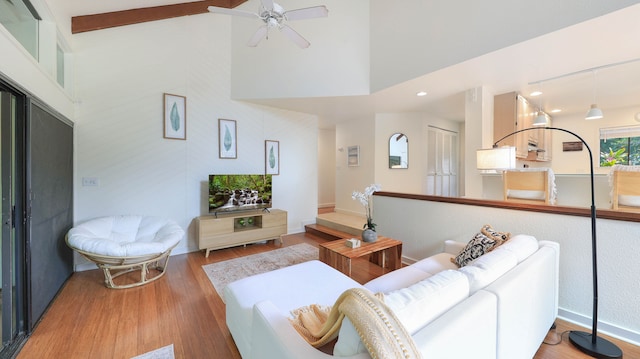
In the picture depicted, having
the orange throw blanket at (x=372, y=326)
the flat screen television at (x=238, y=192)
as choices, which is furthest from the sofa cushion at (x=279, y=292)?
the flat screen television at (x=238, y=192)

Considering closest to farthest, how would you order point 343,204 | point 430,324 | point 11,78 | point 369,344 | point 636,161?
point 369,344 → point 430,324 → point 11,78 → point 636,161 → point 343,204

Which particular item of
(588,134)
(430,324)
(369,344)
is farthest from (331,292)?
(588,134)

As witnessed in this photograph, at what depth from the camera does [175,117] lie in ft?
11.8

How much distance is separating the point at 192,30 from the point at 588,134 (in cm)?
810

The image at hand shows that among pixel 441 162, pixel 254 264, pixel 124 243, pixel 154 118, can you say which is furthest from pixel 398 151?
pixel 124 243

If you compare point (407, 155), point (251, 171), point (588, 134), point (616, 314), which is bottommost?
point (616, 314)

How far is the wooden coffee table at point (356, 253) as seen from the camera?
7.75ft

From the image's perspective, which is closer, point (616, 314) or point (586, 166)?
point (616, 314)

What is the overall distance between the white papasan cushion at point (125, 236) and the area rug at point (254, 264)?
0.62 metres

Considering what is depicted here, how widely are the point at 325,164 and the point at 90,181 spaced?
205 inches

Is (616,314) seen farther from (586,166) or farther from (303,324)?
(586,166)

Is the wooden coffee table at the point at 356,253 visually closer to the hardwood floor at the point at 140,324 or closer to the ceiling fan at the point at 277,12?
the hardwood floor at the point at 140,324

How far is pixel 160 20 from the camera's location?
3.47 meters

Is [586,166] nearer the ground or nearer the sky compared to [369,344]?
nearer the sky
